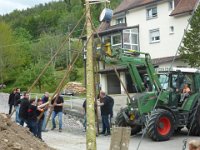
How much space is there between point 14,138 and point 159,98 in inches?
285

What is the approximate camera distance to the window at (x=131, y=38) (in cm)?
4304

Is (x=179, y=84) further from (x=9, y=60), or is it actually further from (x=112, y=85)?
(x=9, y=60)

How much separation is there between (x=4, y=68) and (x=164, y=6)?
2436 cm

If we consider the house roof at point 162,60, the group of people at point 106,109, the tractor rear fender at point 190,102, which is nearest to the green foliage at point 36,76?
the house roof at point 162,60

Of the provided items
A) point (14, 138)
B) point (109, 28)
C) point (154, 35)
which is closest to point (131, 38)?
point (154, 35)

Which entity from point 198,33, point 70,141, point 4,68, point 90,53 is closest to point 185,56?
point 198,33

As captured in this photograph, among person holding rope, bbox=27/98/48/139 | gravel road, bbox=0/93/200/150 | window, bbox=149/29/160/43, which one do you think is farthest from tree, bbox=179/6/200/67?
person holding rope, bbox=27/98/48/139

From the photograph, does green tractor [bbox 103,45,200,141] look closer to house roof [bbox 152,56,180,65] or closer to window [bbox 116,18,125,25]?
house roof [bbox 152,56,180,65]

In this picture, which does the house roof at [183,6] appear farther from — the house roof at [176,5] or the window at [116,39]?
the window at [116,39]

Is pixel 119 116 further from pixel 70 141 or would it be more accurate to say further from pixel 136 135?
pixel 70 141

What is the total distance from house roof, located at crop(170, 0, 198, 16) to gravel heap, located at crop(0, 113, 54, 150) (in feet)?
93.7

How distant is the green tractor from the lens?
52.7ft

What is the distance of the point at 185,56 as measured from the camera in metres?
33.1

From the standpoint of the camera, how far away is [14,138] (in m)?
10.4
